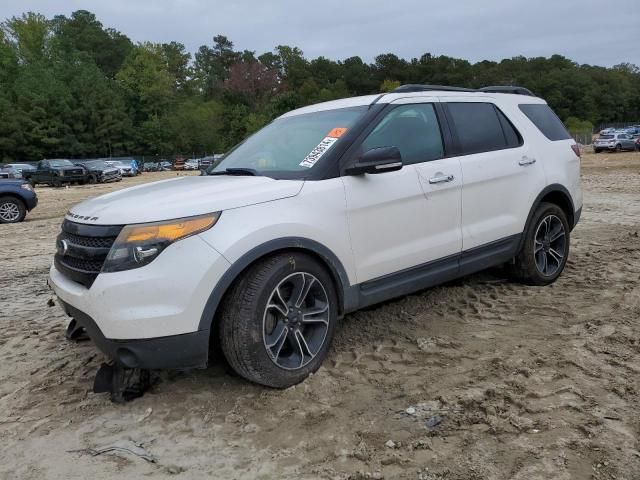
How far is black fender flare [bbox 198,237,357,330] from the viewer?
9.75 feet

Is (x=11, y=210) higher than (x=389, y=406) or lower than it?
higher

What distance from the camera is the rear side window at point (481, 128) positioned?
4.38 m

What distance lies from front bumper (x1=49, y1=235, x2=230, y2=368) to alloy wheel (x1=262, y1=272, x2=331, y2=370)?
0.40m

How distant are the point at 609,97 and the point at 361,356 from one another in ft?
442

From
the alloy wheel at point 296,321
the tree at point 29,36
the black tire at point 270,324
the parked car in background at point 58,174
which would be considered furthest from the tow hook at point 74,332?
the tree at point 29,36

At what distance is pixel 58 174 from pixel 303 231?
30.5 m

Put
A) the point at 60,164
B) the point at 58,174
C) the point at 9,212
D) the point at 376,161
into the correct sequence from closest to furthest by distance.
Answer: the point at 376,161
the point at 9,212
the point at 58,174
the point at 60,164

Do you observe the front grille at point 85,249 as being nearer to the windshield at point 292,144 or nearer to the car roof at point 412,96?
the windshield at point 292,144

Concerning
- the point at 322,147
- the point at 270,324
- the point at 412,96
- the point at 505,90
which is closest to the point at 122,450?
the point at 270,324

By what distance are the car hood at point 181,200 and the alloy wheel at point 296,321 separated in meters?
0.52

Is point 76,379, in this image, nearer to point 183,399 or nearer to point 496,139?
point 183,399

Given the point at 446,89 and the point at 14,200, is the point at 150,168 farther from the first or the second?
the point at 446,89

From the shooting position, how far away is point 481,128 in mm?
4566

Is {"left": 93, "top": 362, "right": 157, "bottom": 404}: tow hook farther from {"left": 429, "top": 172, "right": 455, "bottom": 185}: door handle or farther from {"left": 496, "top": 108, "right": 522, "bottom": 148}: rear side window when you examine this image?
{"left": 496, "top": 108, "right": 522, "bottom": 148}: rear side window
